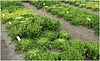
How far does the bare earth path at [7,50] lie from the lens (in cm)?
945

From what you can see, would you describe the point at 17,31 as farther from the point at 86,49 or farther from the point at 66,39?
the point at 86,49

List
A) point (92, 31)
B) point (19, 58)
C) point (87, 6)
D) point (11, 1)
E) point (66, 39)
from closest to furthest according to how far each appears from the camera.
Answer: point (19, 58) → point (66, 39) → point (92, 31) → point (87, 6) → point (11, 1)

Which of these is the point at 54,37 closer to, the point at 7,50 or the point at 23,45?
the point at 23,45

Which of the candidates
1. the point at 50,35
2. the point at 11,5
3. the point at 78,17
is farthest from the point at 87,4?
the point at 50,35

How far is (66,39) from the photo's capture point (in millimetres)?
10930

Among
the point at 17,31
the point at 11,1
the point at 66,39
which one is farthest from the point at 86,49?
the point at 11,1

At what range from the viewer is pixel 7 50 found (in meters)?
10.2

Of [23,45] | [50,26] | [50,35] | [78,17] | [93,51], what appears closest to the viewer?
[93,51]

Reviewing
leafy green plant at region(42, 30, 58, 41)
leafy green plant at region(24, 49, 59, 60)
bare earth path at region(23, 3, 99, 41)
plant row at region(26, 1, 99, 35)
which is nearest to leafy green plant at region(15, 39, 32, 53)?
leafy green plant at region(24, 49, 59, 60)

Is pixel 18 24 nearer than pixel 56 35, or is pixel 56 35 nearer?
pixel 56 35

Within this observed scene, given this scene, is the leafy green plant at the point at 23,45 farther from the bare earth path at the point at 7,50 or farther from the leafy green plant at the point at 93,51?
the leafy green plant at the point at 93,51

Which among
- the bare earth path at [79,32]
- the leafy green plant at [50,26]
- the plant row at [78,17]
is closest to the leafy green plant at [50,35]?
the leafy green plant at [50,26]

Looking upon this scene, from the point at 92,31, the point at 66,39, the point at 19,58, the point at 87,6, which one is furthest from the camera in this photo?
the point at 87,6

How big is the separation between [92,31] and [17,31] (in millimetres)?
4333
